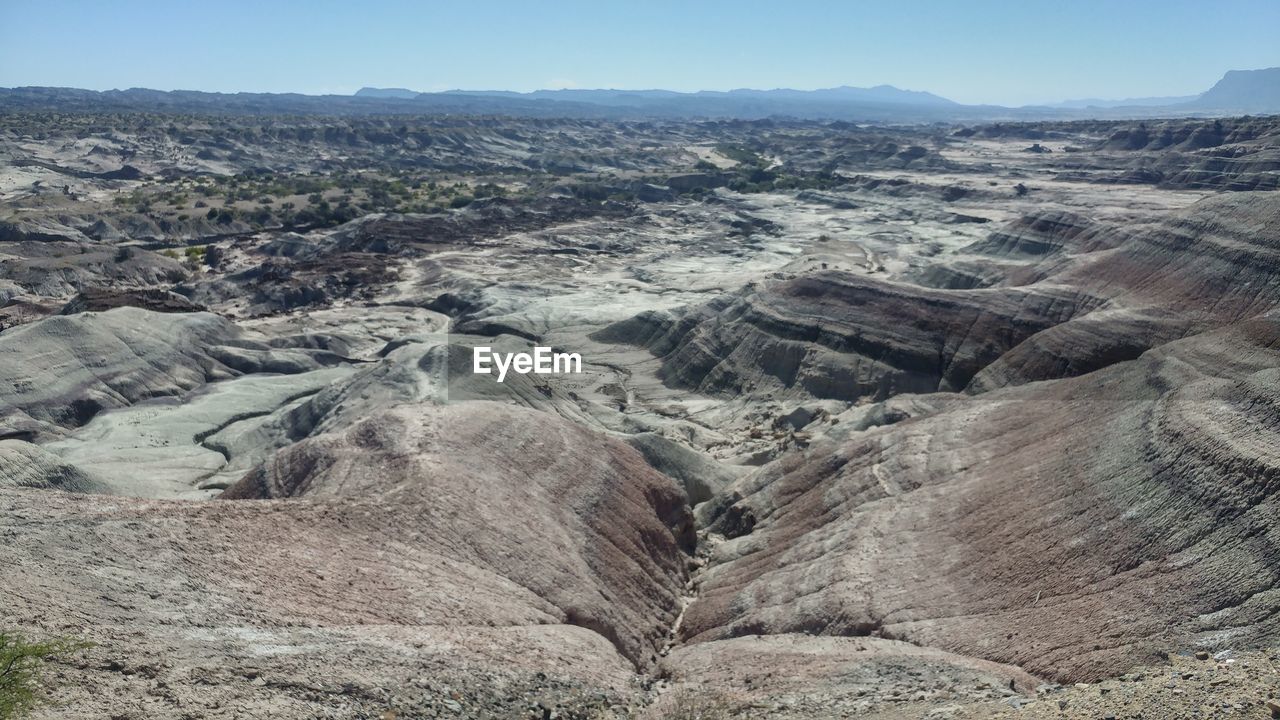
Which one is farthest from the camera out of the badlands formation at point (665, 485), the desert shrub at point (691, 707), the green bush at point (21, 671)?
the desert shrub at point (691, 707)

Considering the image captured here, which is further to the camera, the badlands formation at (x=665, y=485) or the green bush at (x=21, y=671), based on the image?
the badlands formation at (x=665, y=485)

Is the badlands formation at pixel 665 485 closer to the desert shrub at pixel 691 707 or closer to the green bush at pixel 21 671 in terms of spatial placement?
the desert shrub at pixel 691 707

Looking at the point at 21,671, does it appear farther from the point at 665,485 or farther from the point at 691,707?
the point at 665,485

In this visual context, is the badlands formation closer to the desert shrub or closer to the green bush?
the desert shrub

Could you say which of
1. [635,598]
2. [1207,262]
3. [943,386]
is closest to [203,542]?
[635,598]

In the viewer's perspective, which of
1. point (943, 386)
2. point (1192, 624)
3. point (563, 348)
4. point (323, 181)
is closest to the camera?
point (1192, 624)

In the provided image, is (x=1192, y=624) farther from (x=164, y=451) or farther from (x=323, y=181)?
(x=323, y=181)

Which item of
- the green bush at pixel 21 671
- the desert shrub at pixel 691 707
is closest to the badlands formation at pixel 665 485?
the desert shrub at pixel 691 707
